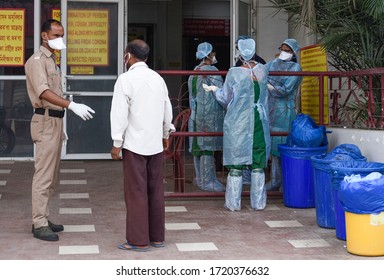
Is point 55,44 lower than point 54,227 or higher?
higher

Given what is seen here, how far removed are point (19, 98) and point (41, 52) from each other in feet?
15.0

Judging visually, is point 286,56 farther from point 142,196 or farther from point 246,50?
point 142,196

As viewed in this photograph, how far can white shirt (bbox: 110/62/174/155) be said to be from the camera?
584 cm

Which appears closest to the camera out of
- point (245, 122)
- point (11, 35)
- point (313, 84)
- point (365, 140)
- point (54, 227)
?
point (54, 227)

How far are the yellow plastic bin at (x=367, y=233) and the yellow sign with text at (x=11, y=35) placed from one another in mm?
6231

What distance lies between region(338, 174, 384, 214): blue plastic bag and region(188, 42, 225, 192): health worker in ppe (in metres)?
2.93

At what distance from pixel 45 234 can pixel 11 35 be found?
5065 millimetres

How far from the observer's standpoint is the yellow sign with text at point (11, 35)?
10.7 metres

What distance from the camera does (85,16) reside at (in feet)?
35.5

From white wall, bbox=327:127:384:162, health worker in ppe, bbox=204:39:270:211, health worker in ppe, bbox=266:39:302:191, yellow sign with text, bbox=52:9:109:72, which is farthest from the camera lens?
yellow sign with text, bbox=52:9:109:72

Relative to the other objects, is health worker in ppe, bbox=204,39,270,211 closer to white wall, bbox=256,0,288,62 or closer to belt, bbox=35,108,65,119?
belt, bbox=35,108,65,119

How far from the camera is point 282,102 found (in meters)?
8.57

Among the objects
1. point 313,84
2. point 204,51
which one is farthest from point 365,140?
point 204,51

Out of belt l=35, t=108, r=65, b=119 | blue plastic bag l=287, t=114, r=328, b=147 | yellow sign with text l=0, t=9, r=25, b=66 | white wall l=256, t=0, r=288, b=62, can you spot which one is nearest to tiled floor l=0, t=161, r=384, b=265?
blue plastic bag l=287, t=114, r=328, b=147
